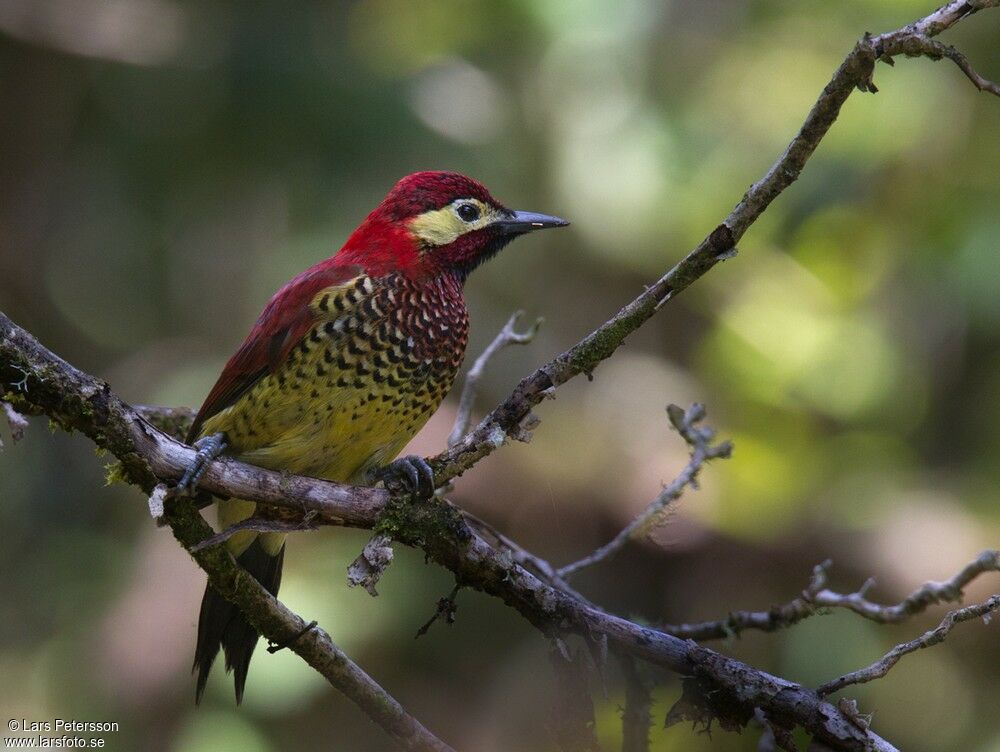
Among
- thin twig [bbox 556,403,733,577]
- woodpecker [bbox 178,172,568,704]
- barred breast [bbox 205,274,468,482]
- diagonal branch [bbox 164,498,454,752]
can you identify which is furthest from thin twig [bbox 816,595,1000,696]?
barred breast [bbox 205,274,468,482]

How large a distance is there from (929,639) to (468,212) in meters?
1.91

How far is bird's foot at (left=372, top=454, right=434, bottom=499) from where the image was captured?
266cm

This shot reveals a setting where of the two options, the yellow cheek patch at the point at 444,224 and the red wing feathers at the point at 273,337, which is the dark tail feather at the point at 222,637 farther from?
the yellow cheek patch at the point at 444,224

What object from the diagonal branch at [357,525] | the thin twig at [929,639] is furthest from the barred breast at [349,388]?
the thin twig at [929,639]

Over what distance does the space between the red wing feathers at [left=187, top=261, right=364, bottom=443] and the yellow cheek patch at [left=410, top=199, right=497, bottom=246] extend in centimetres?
27

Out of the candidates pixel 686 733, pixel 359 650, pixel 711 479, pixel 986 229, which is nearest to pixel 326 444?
pixel 359 650

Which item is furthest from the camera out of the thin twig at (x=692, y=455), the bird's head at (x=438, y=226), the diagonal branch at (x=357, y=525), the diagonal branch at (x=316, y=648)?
the bird's head at (x=438, y=226)

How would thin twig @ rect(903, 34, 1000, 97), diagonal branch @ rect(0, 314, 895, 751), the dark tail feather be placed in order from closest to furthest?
1. thin twig @ rect(903, 34, 1000, 97)
2. diagonal branch @ rect(0, 314, 895, 751)
3. the dark tail feather

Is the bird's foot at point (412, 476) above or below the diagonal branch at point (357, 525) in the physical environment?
above

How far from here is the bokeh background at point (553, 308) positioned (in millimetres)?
4480

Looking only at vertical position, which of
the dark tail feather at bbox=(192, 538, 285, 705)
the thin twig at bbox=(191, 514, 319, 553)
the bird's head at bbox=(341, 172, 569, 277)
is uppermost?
the bird's head at bbox=(341, 172, 569, 277)

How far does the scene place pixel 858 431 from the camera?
15.5ft

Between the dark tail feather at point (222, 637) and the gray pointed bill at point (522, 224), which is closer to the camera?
the dark tail feather at point (222, 637)

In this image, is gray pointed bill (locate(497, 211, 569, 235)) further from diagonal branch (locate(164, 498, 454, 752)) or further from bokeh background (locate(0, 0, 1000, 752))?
diagonal branch (locate(164, 498, 454, 752))
